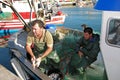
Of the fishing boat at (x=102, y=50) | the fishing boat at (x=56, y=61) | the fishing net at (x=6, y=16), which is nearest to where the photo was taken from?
the fishing boat at (x=102, y=50)

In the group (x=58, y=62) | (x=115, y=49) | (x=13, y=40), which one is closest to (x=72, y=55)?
(x=58, y=62)

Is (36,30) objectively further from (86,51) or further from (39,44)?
(86,51)

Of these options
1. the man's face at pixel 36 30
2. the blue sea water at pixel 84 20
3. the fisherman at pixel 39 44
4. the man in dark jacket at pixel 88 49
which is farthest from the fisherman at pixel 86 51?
the blue sea water at pixel 84 20

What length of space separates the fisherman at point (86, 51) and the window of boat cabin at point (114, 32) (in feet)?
2.74

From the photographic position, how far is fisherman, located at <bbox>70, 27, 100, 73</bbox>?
5980 mm

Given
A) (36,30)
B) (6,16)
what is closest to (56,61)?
(36,30)

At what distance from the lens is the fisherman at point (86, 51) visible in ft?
19.6

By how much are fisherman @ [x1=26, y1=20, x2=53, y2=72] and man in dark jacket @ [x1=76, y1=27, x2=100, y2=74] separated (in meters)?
0.70

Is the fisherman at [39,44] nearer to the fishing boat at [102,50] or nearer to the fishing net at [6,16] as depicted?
the fishing boat at [102,50]

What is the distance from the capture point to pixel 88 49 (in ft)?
20.0

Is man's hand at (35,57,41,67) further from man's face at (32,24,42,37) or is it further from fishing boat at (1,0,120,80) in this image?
man's face at (32,24,42,37)

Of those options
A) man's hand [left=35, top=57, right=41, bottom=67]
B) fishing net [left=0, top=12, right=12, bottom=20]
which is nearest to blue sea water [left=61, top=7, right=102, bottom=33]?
fishing net [left=0, top=12, right=12, bottom=20]

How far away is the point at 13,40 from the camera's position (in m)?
8.25

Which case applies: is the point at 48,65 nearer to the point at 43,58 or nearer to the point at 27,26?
the point at 43,58
